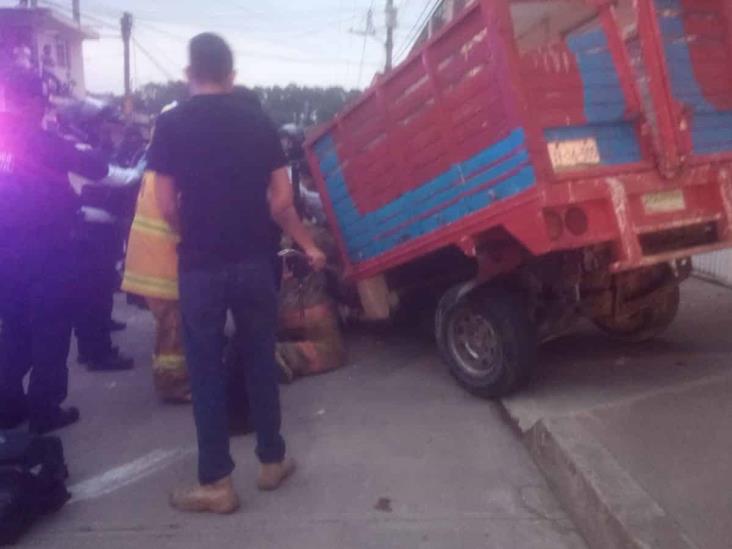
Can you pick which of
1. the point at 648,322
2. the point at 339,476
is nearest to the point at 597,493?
the point at 339,476

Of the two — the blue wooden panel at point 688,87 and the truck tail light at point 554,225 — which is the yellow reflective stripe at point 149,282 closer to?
the truck tail light at point 554,225

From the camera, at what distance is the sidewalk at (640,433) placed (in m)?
3.86

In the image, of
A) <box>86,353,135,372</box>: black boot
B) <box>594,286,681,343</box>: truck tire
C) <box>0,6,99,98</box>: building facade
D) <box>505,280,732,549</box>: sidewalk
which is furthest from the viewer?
<box>0,6,99,98</box>: building facade

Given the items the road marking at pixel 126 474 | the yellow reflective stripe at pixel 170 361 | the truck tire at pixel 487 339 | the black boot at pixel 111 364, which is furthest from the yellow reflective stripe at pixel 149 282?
the truck tire at pixel 487 339

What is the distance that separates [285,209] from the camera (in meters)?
4.53

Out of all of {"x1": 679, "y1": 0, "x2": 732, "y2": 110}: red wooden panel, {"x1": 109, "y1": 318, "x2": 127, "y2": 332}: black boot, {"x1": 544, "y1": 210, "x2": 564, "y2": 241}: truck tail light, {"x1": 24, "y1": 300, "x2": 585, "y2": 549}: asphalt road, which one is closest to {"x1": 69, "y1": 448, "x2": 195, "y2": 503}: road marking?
{"x1": 24, "y1": 300, "x2": 585, "y2": 549}: asphalt road

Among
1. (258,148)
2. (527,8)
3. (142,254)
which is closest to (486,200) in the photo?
(527,8)

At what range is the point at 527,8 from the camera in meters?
5.76

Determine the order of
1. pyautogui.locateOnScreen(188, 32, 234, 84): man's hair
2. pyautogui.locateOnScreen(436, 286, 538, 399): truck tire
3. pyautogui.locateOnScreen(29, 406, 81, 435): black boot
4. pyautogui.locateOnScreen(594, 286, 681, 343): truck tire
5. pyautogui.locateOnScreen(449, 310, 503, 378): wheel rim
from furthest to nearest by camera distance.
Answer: pyautogui.locateOnScreen(594, 286, 681, 343): truck tire → pyautogui.locateOnScreen(449, 310, 503, 378): wheel rim → pyautogui.locateOnScreen(436, 286, 538, 399): truck tire → pyautogui.locateOnScreen(29, 406, 81, 435): black boot → pyautogui.locateOnScreen(188, 32, 234, 84): man's hair

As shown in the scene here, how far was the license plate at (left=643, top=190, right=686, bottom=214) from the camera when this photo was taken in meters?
5.33

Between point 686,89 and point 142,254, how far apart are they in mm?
3363

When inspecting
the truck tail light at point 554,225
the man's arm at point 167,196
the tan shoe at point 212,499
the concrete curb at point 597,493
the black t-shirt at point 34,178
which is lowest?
the concrete curb at point 597,493

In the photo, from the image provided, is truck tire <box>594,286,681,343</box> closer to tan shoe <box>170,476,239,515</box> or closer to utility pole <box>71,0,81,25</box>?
tan shoe <box>170,476,239,515</box>

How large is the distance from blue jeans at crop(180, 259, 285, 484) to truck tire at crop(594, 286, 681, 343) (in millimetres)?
2861
